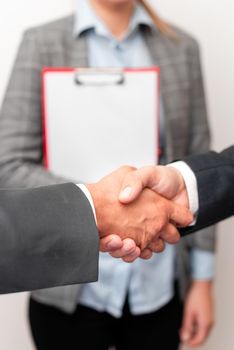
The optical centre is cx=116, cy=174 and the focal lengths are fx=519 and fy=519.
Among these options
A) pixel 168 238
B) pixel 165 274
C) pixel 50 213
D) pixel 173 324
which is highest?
pixel 50 213

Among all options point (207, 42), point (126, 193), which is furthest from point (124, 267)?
point (207, 42)

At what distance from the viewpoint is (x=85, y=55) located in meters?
1.02

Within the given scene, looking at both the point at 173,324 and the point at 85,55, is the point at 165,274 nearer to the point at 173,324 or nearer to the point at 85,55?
the point at 173,324

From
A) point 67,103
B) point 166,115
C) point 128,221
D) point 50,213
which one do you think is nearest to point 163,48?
point 166,115

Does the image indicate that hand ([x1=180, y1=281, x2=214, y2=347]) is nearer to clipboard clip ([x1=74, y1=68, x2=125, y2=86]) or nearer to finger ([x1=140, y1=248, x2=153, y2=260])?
finger ([x1=140, y1=248, x2=153, y2=260])

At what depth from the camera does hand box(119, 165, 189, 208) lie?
873 mm

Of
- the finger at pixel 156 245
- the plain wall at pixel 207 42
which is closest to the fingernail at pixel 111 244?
the finger at pixel 156 245

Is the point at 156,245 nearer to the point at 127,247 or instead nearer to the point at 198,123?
the point at 127,247

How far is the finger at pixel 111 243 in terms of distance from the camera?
83 centimetres

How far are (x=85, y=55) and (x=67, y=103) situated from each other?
12cm

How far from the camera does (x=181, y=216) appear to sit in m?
0.93

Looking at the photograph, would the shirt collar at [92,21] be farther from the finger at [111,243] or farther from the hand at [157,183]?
the finger at [111,243]

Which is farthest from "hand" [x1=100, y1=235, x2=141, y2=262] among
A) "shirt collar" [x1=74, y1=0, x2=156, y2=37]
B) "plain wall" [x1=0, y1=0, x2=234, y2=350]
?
"plain wall" [x1=0, y1=0, x2=234, y2=350]

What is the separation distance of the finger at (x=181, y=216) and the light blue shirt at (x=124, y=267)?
0.53ft
